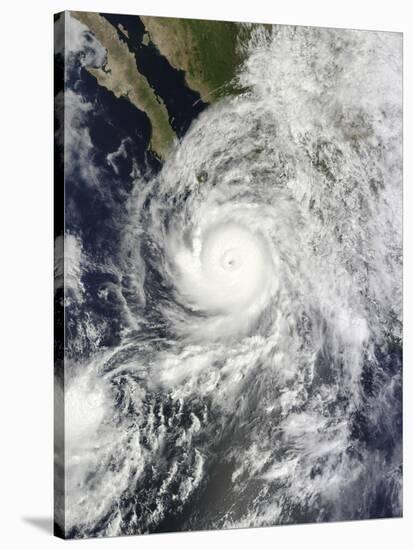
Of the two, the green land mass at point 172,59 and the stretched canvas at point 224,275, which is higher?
the green land mass at point 172,59

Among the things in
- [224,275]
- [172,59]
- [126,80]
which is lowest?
[224,275]

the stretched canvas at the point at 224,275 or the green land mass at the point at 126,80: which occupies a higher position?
the green land mass at the point at 126,80

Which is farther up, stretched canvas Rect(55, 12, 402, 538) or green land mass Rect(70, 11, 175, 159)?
green land mass Rect(70, 11, 175, 159)

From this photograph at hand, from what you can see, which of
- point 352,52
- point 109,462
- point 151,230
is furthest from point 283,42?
point 109,462

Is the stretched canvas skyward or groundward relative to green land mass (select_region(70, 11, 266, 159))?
groundward

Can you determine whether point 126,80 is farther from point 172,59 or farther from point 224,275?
point 224,275

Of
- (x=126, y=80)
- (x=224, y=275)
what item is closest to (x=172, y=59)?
(x=126, y=80)

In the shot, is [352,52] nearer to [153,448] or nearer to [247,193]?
[247,193]

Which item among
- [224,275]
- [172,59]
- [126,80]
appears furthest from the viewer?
[224,275]
